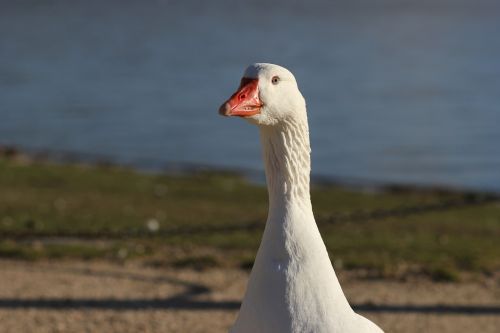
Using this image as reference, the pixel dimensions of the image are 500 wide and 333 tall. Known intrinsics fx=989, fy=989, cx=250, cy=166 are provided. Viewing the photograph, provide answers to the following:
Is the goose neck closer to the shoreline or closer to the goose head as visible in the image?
the goose head

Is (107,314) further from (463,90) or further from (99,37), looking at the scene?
(99,37)

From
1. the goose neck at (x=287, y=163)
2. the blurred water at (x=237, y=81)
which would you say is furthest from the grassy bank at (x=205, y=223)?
the goose neck at (x=287, y=163)

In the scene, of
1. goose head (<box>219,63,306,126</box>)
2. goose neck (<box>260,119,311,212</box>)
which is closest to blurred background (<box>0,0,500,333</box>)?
goose neck (<box>260,119,311,212</box>)

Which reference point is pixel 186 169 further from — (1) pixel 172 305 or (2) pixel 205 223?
(1) pixel 172 305

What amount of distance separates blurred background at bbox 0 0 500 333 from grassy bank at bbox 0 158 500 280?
0.04m

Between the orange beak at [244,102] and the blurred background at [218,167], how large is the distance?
4050 millimetres

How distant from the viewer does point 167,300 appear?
8.38 metres

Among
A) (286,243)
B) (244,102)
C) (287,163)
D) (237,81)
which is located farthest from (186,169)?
(244,102)

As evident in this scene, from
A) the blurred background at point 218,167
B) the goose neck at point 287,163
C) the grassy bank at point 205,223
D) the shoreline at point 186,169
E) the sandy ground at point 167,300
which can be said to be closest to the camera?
the goose neck at point 287,163

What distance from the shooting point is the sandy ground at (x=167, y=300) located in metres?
7.80

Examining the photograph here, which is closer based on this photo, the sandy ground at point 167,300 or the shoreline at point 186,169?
the sandy ground at point 167,300

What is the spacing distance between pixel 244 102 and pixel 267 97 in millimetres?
122

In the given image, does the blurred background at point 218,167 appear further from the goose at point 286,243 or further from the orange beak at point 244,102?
the orange beak at point 244,102

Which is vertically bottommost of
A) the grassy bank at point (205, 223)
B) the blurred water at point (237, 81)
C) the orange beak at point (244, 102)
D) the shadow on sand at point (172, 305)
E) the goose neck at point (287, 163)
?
the shadow on sand at point (172, 305)
